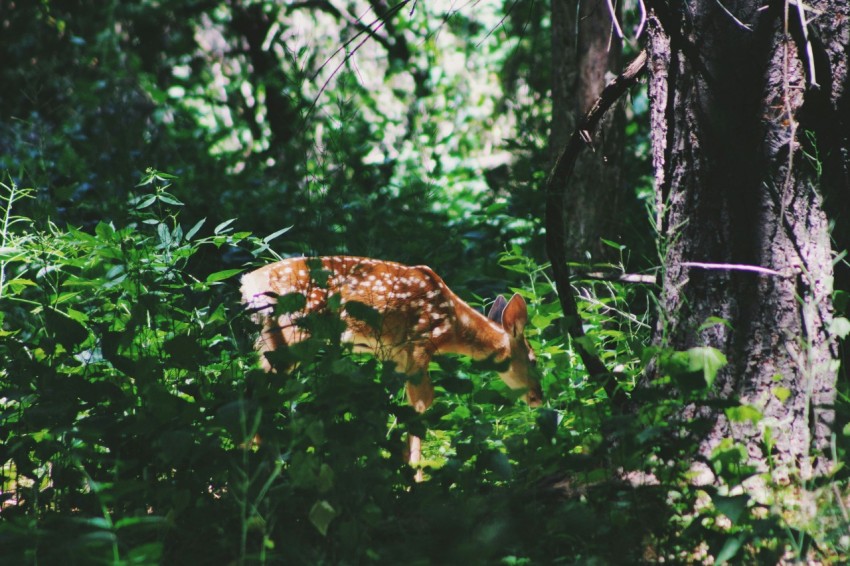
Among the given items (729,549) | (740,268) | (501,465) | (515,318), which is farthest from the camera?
(515,318)

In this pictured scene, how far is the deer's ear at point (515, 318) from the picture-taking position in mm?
4234

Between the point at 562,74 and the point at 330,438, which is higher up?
the point at 562,74

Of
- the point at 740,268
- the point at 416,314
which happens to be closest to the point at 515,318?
the point at 416,314

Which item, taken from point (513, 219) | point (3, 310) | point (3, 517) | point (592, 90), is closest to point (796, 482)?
point (3, 517)

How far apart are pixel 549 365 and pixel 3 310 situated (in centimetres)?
231

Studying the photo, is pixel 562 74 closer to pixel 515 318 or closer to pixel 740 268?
pixel 515 318

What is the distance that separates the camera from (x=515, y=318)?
4250 millimetres

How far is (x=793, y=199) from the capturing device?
103 inches

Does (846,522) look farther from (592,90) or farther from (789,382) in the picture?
(592,90)

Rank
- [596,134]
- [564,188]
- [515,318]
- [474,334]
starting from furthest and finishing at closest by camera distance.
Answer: [596,134], [474,334], [515,318], [564,188]

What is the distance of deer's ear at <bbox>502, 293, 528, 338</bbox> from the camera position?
4.23 m

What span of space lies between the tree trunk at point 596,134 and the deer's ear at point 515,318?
5.79 ft

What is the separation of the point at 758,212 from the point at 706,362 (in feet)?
2.05

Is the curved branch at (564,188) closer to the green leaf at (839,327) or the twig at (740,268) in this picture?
the twig at (740,268)
